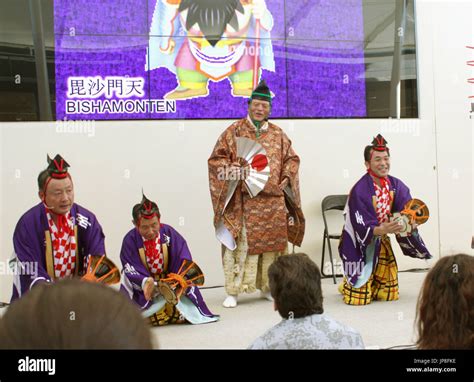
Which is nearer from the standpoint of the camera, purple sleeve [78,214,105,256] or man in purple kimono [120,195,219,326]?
purple sleeve [78,214,105,256]

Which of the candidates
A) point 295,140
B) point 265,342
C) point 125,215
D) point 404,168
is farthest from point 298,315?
point 404,168

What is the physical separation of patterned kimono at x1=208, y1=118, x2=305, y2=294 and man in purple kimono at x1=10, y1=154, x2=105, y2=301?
1092 millimetres

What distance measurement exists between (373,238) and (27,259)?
2331mm

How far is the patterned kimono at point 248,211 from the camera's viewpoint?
4.41 m

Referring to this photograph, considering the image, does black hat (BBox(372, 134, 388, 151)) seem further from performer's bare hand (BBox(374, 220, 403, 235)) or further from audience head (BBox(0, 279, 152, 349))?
audience head (BBox(0, 279, 152, 349))

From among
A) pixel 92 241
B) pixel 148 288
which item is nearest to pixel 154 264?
pixel 148 288

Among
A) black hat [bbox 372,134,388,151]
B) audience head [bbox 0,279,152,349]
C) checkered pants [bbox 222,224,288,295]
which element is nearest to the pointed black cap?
checkered pants [bbox 222,224,288,295]

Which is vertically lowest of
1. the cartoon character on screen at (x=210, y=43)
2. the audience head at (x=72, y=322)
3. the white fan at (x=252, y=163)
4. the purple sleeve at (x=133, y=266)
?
the purple sleeve at (x=133, y=266)

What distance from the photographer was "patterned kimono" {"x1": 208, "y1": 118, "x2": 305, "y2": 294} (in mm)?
Answer: 4406

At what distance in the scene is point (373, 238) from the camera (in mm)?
4328

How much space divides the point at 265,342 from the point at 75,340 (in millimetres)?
1031

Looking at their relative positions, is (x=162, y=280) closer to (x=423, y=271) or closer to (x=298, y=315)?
(x=298, y=315)

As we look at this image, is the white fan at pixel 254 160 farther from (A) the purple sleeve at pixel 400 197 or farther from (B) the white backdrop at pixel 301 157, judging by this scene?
(A) the purple sleeve at pixel 400 197

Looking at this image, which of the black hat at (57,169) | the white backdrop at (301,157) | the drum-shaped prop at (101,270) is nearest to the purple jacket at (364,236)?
the white backdrop at (301,157)
